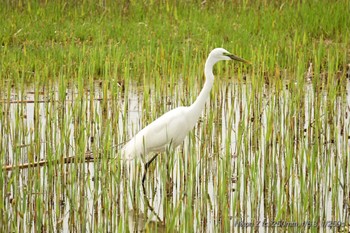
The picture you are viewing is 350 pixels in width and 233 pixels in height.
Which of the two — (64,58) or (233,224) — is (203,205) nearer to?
(233,224)

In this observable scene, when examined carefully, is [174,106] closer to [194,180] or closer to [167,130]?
[167,130]

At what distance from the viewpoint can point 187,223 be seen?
4.59m

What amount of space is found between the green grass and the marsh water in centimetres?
2

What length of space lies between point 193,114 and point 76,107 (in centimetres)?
88

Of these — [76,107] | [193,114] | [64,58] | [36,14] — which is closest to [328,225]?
[193,114]

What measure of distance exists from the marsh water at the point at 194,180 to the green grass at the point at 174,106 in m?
0.02

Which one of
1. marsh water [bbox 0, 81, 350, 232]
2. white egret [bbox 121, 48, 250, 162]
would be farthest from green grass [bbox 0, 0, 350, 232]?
white egret [bbox 121, 48, 250, 162]

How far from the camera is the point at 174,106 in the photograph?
25.7 feet

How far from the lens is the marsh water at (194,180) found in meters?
5.09

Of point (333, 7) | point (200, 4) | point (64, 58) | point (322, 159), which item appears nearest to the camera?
point (322, 159)

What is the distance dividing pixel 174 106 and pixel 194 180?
2.83 meters

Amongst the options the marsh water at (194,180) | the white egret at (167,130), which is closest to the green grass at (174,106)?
the marsh water at (194,180)

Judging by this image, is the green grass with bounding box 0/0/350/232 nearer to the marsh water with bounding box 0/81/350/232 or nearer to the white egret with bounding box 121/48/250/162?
the marsh water with bounding box 0/81/350/232

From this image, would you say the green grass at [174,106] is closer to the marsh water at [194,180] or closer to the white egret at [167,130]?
the marsh water at [194,180]
